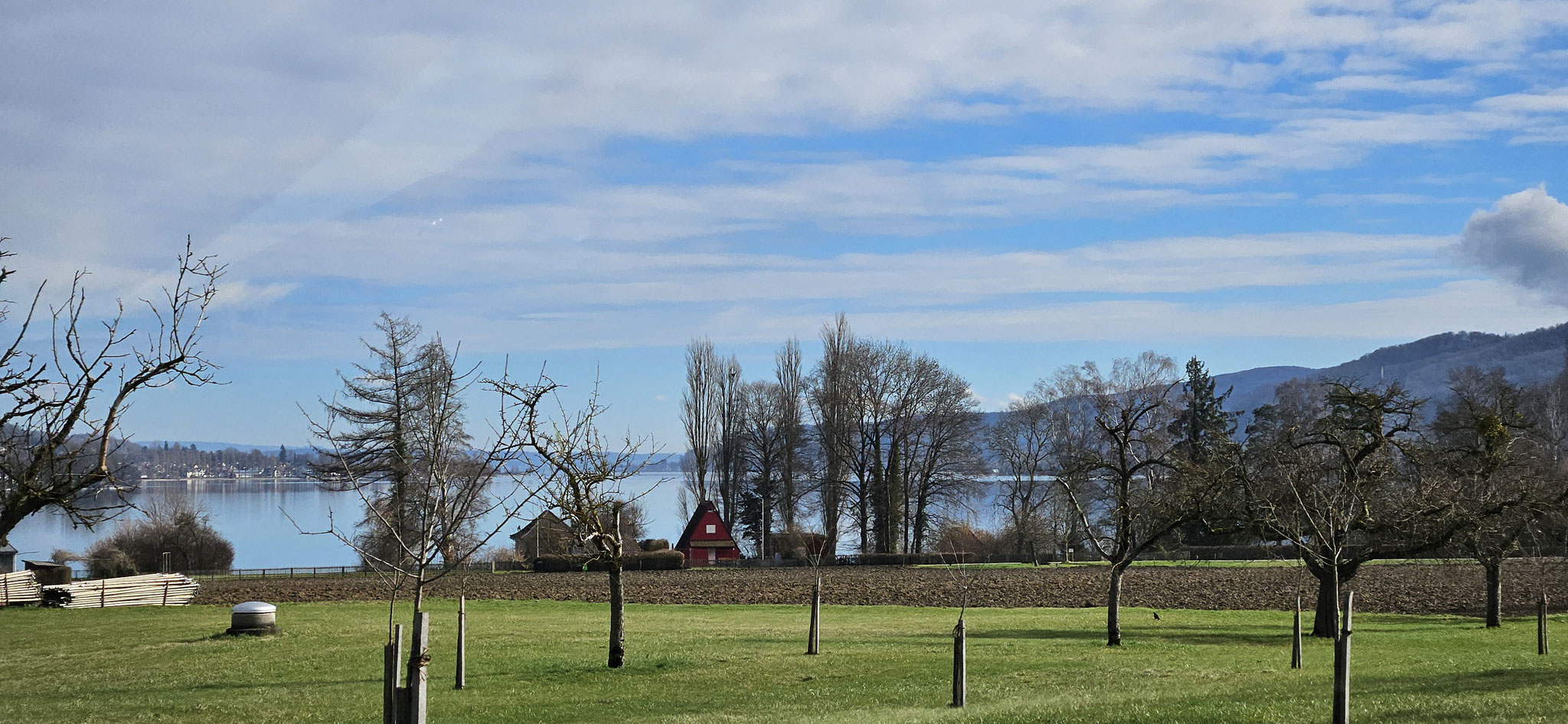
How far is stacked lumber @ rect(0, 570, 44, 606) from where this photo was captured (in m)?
38.6

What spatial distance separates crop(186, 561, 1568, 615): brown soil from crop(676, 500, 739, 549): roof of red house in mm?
17990

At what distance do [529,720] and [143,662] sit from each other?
11.8m

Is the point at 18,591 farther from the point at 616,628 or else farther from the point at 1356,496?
the point at 1356,496

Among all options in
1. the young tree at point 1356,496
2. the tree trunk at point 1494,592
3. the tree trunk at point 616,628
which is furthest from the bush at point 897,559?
the tree trunk at point 616,628

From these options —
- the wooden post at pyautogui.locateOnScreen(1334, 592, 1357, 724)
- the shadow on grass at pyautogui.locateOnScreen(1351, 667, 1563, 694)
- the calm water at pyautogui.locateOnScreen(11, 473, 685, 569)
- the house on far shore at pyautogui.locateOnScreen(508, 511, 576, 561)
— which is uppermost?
the wooden post at pyautogui.locateOnScreen(1334, 592, 1357, 724)

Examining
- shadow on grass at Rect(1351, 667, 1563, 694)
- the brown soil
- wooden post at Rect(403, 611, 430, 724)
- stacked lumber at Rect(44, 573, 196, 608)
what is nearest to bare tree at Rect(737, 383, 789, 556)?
the brown soil

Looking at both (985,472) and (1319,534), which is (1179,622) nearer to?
(1319,534)

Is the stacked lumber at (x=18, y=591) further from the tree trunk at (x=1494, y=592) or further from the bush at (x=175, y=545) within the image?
the tree trunk at (x=1494, y=592)

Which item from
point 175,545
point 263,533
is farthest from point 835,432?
point 263,533

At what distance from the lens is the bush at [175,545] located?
62906mm

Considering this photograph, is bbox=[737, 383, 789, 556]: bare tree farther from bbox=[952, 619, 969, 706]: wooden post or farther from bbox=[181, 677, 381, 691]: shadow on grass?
bbox=[952, 619, 969, 706]: wooden post

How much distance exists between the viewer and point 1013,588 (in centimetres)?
4831

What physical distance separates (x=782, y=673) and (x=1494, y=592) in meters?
23.1

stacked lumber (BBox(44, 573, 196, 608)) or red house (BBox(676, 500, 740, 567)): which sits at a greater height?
stacked lumber (BBox(44, 573, 196, 608))
